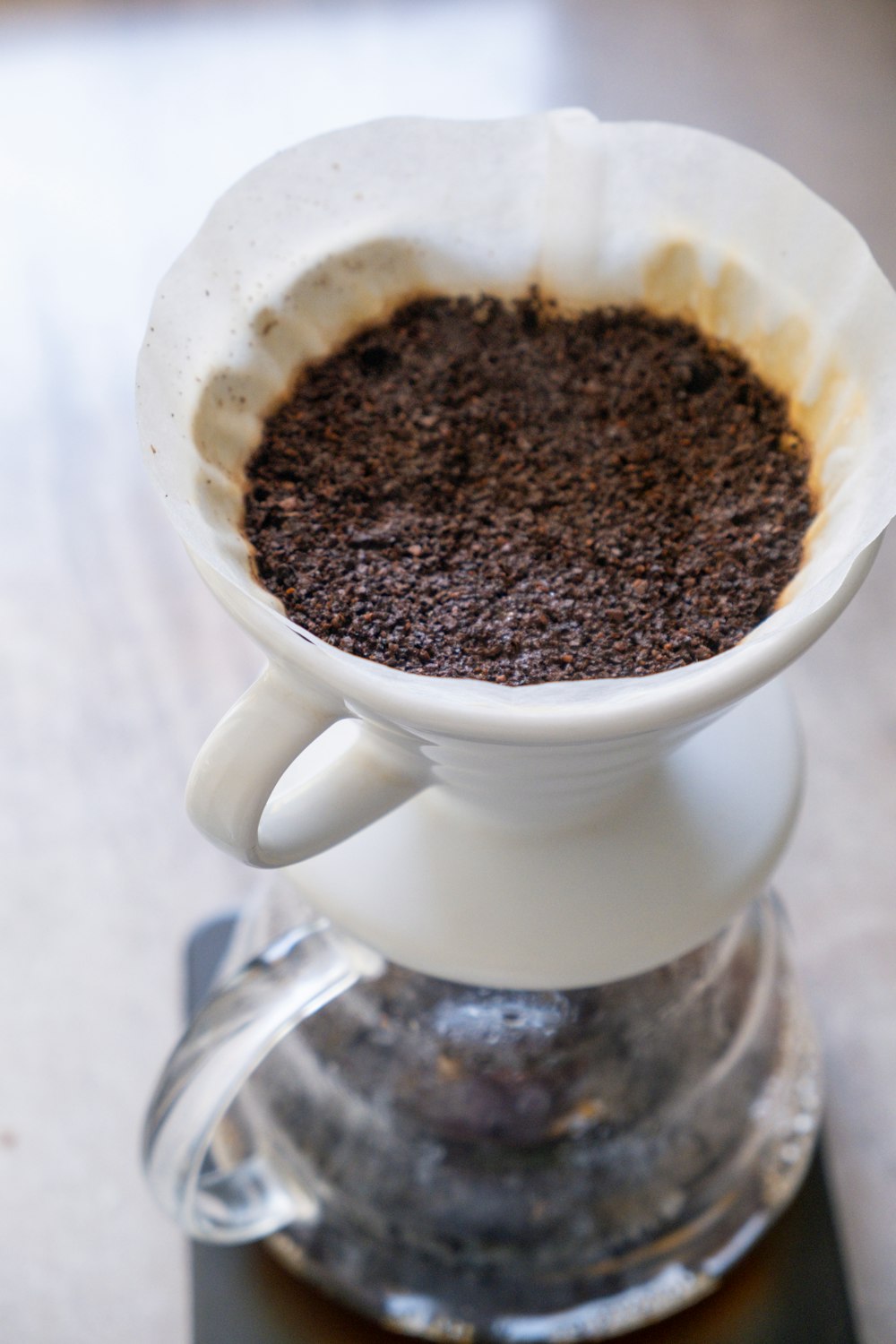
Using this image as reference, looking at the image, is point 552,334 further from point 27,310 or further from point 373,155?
point 27,310

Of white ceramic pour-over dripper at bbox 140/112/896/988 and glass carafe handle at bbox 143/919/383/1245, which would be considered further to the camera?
glass carafe handle at bbox 143/919/383/1245

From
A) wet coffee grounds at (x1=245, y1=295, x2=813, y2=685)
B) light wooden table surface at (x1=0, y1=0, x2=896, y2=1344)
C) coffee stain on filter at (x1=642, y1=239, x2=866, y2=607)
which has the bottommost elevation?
light wooden table surface at (x1=0, y1=0, x2=896, y2=1344)

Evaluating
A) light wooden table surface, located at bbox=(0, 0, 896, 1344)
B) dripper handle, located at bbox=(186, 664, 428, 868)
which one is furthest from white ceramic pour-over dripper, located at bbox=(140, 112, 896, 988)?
light wooden table surface, located at bbox=(0, 0, 896, 1344)

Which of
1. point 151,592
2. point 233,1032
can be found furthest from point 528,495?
point 151,592

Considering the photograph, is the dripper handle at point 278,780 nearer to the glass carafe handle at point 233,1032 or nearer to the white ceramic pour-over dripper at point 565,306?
the white ceramic pour-over dripper at point 565,306

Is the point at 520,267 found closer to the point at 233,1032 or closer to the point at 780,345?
the point at 780,345

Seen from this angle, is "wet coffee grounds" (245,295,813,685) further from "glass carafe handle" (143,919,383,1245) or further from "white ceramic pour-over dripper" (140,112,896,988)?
"glass carafe handle" (143,919,383,1245)

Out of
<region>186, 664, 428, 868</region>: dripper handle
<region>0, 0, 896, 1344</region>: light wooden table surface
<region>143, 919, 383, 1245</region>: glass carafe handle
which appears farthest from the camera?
<region>0, 0, 896, 1344</region>: light wooden table surface

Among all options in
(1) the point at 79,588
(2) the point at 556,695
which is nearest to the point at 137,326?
(1) the point at 79,588

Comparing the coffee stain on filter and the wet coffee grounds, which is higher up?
the coffee stain on filter
